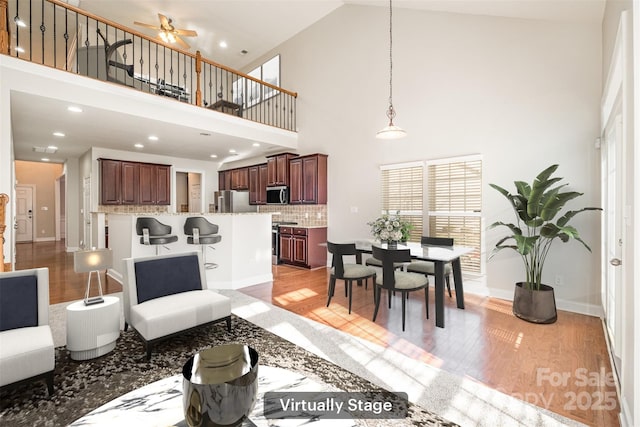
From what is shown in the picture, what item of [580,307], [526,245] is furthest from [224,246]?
[580,307]

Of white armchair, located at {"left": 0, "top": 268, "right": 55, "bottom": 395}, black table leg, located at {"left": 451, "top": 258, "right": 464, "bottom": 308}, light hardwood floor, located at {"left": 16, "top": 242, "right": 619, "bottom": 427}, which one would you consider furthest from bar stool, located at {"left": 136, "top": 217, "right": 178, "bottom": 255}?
black table leg, located at {"left": 451, "top": 258, "right": 464, "bottom": 308}

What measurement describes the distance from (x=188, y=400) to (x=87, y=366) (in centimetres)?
233

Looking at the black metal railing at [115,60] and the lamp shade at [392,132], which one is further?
the black metal railing at [115,60]

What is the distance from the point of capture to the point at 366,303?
400cm

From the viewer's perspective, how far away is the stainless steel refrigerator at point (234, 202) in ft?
26.5

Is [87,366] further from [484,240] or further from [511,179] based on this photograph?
[511,179]

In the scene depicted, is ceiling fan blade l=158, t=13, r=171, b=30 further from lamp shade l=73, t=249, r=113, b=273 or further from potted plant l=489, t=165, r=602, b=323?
potted plant l=489, t=165, r=602, b=323

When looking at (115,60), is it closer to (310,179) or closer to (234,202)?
(234,202)

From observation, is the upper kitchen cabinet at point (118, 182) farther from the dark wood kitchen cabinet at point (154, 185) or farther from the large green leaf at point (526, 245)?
the large green leaf at point (526, 245)

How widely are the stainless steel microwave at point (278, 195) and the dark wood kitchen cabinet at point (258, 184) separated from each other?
12.8 inches

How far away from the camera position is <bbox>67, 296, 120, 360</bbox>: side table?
2420 mm

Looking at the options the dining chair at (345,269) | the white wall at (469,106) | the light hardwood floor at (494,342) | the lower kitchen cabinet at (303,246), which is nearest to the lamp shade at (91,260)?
the light hardwood floor at (494,342)

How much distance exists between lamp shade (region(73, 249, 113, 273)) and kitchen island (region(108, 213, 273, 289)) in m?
1.55

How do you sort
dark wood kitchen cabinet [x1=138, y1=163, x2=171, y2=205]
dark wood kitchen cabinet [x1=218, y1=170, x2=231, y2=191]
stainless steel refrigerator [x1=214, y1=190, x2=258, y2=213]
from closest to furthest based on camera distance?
dark wood kitchen cabinet [x1=138, y1=163, x2=171, y2=205]
stainless steel refrigerator [x1=214, y1=190, x2=258, y2=213]
dark wood kitchen cabinet [x1=218, y1=170, x2=231, y2=191]
